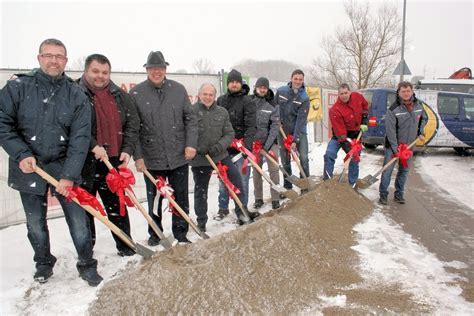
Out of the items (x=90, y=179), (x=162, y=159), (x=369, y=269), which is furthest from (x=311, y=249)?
(x=90, y=179)

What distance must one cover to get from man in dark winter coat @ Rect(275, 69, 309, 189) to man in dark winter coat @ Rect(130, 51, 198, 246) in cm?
236

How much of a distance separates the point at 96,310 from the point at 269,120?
3556 mm

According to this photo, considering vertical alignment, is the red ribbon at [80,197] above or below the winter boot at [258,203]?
above

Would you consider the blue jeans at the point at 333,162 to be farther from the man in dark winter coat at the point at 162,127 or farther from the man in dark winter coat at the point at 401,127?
the man in dark winter coat at the point at 162,127

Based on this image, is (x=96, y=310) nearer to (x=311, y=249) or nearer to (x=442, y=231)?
(x=311, y=249)

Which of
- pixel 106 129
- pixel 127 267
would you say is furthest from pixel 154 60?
pixel 127 267

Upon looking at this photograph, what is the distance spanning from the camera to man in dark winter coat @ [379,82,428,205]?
19.1 feet

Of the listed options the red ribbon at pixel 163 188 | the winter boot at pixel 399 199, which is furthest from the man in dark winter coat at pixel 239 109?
the winter boot at pixel 399 199

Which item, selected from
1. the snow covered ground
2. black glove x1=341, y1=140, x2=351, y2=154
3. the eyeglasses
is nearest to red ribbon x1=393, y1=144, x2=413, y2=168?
black glove x1=341, y1=140, x2=351, y2=154

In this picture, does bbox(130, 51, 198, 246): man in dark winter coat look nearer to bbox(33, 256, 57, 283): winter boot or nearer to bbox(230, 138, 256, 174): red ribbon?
bbox(230, 138, 256, 174): red ribbon

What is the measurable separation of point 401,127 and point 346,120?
2.84 ft

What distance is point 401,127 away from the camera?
19.4 feet

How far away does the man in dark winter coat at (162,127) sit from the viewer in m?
3.89

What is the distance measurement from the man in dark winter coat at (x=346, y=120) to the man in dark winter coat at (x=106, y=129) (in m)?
3.47
